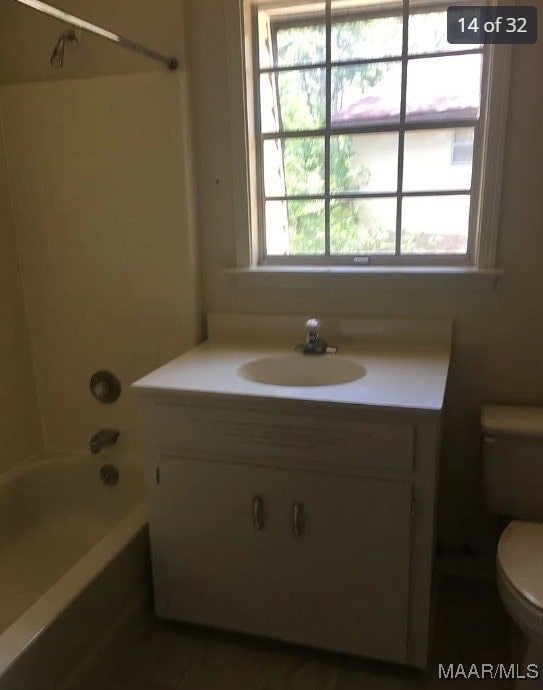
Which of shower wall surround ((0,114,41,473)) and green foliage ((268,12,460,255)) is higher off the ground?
green foliage ((268,12,460,255))

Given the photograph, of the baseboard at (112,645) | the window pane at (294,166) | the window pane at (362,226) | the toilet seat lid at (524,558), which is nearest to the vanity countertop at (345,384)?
the window pane at (362,226)

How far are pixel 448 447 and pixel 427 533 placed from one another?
0.54 metres

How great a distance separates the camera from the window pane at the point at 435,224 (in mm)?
1912

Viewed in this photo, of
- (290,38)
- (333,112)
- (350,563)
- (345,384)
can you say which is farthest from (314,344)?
(290,38)

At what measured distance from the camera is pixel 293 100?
198 cm

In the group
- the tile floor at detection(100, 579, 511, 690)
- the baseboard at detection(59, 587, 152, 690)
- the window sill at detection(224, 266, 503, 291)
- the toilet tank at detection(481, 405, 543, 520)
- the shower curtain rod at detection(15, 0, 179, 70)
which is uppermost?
the shower curtain rod at detection(15, 0, 179, 70)

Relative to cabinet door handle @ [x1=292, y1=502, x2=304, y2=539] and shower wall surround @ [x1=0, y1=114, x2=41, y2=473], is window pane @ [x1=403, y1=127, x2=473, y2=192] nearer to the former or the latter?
cabinet door handle @ [x1=292, y1=502, x2=304, y2=539]

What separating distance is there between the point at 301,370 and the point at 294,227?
531mm

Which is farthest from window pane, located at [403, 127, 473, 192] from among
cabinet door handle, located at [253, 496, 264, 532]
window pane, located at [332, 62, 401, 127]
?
cabinet door handle, located at [253, 496, 264, 532]

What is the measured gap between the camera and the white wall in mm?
1745

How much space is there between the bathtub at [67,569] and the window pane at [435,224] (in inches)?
50.3

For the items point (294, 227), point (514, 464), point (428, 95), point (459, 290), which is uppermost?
point (428, 95)

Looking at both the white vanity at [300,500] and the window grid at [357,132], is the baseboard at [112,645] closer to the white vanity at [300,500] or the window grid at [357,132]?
the white vanity at [300,500]

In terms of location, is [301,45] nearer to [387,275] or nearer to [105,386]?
[387,275]
